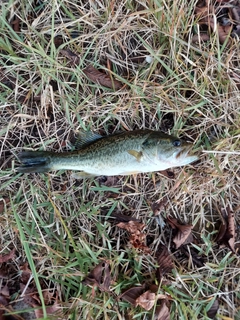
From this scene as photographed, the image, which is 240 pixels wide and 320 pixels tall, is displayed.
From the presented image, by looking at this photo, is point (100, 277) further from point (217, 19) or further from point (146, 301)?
point (217, 19)

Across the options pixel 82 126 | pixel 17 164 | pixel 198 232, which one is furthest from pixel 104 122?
pixel 198 232

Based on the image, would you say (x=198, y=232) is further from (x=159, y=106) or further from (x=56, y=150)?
(x=56, y=150)

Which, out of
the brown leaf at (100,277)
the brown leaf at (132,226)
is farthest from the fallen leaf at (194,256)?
the brown leaf at (100,277)

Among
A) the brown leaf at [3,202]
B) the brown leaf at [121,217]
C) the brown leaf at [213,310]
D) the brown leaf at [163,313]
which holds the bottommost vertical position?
the brown leaf at [213,310]

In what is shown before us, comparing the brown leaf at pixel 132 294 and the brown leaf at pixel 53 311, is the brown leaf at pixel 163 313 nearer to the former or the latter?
the brown leaf at pixel 132 294

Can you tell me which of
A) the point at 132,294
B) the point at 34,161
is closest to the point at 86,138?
the point at 34,161

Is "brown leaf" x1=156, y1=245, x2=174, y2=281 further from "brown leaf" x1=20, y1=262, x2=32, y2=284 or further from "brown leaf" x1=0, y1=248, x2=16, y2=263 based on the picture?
"brown leaf" x1=0, y1=248, x2=16, y2=263

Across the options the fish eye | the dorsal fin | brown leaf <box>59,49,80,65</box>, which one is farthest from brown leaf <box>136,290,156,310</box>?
brown leaf <box>59,49,80,65</box>
